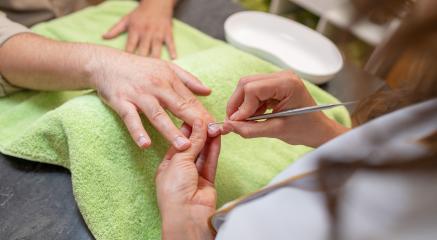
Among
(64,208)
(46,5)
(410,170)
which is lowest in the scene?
(64,208)

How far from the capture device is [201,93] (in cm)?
80

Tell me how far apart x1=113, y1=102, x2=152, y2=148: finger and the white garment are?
0.28 meters

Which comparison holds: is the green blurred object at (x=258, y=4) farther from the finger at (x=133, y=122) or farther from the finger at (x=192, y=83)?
the finger at (x=133, y=122)

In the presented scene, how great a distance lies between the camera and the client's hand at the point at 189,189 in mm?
597

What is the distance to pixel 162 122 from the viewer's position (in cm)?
69

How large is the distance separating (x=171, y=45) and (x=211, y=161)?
0.50 m

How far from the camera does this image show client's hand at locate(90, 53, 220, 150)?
69cm

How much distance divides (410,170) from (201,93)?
0.53m

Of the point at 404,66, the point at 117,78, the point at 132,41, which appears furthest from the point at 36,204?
the point at 404,66

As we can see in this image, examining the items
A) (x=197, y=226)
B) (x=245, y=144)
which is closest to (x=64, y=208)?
(x=197, y=226)

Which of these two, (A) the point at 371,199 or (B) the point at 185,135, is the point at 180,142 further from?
(A) the point at 371,199

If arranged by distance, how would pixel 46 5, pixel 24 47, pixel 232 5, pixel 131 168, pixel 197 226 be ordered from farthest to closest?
pixel 232 5 → pixel 46 5 → pixel 24 47 → pixel 131 168 → pixel 197 226

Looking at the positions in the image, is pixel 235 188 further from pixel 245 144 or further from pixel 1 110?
pixel 1 110

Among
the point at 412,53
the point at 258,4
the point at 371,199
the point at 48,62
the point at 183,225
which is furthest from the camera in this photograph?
the point at 258,4
